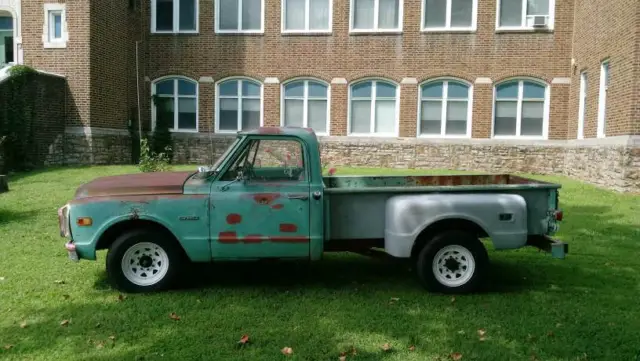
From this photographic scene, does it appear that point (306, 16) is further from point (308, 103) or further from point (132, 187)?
point (132, 187)

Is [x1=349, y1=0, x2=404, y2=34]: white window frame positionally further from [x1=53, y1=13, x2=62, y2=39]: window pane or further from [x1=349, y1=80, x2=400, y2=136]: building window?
[x1=53, y1=13, x2=62, y2=39]: window pane

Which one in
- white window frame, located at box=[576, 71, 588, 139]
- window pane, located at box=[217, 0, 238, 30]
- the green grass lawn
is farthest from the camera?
window pane, located at box=[217, 0, 238, 30]

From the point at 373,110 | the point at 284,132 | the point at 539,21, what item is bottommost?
the point at 284,132

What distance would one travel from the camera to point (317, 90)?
71.7 ft

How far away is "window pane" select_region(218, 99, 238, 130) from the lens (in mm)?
22547

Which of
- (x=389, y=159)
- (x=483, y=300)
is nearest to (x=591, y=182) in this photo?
(x=389, y=159)

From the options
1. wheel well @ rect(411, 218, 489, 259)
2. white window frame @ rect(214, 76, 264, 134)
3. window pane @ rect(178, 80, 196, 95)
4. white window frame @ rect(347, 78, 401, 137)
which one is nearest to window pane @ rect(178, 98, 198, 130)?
window pane @ rect(178, 80, 196, 95)

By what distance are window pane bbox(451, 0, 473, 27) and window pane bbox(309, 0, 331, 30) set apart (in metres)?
4.48

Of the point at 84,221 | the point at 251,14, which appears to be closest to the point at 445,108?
the point at 251,14

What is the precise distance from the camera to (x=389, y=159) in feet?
70.2

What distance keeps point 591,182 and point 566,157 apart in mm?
3094

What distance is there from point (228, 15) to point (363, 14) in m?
5.10

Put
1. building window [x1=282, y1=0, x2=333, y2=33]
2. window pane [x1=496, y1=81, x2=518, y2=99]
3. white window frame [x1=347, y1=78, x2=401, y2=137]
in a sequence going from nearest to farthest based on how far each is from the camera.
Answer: window pane [x1=496, y1=81, x2=518, y2=99]
white window frame [x1=347, y1=78, x2=401, y2=137]
building window [x1=282, y1=0, x2=333, y2=33]

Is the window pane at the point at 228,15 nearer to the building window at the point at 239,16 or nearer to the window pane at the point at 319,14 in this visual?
the building window at the point at 239,16
